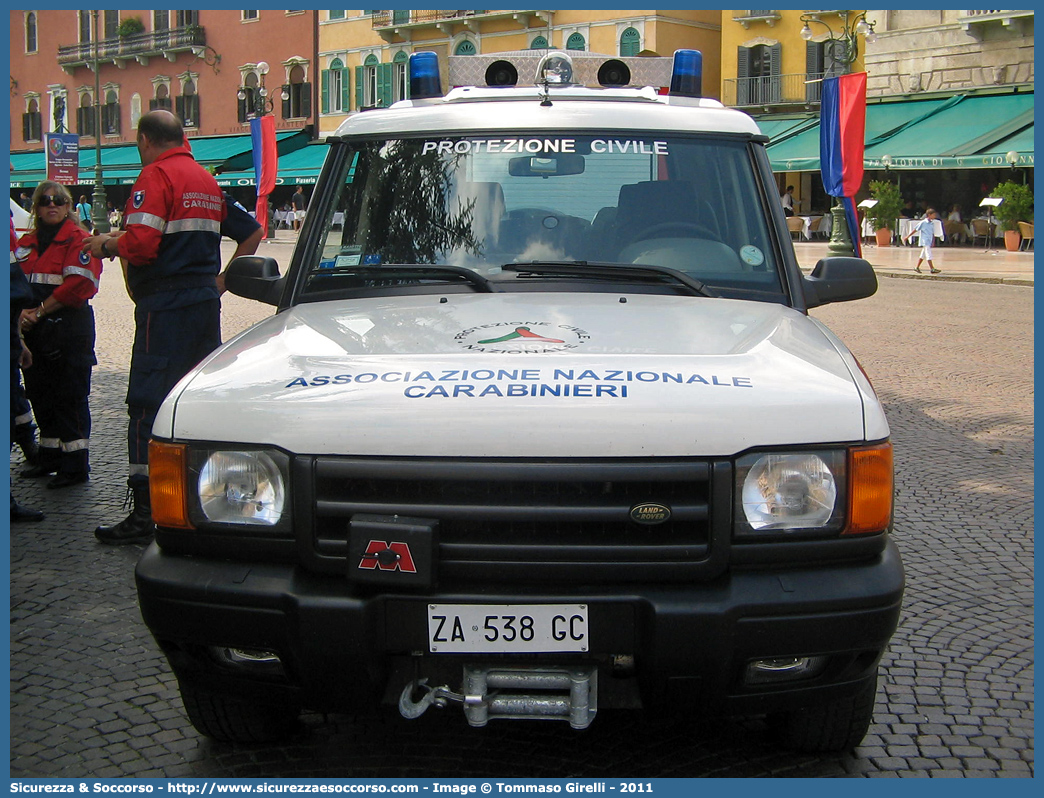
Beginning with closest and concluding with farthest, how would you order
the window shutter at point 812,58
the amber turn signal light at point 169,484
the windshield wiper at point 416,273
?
the amber turn signal light at point 169,484, the windshield wiper at point 416,273, the window shutter at point 812,58

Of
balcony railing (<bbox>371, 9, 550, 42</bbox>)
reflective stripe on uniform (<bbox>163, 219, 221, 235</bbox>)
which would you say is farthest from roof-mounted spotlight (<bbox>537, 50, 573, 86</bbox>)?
balcony railing (<bbox>371, 9, 550, 42</bbox>)

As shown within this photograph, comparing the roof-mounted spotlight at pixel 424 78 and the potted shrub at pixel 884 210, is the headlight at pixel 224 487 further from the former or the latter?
the potted shrub at pixel 884 210

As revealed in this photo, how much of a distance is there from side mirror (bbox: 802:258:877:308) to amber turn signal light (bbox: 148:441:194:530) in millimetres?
2170

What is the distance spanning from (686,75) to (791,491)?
2884 mm

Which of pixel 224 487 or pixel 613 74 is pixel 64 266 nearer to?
pixel 613 74

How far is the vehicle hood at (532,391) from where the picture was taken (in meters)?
2.92

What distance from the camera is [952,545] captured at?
5.96 meters

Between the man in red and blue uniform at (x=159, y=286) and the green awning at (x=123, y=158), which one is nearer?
the man in red and blue uniform at (x=159, y=286)

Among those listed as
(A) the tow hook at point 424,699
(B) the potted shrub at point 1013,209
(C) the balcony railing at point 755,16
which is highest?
Answer: (C) the balcony railing at point 755,16

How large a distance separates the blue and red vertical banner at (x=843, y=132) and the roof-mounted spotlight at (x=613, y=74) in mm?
14544

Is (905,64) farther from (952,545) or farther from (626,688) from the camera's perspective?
(626,688)

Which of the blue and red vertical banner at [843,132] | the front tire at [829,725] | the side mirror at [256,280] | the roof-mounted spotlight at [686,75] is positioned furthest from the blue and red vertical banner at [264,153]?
the front tire at [829,725]

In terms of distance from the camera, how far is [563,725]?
379 centimetres
